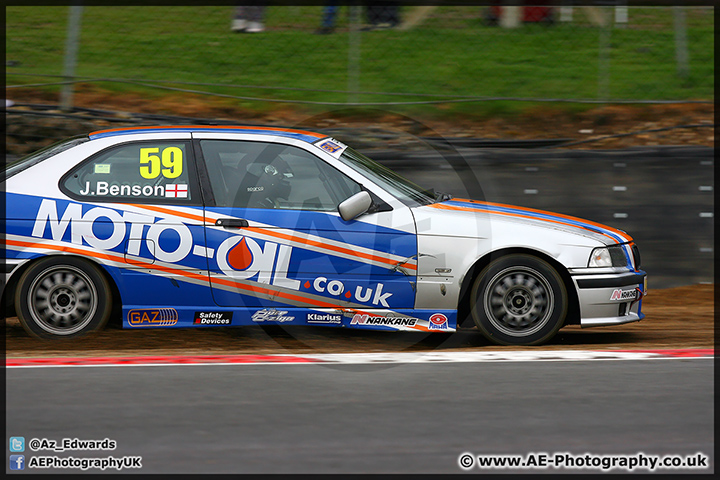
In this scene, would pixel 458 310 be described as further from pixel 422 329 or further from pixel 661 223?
pixel 661 223

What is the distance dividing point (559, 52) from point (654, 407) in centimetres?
667

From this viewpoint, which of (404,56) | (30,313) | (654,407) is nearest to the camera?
(654,407)

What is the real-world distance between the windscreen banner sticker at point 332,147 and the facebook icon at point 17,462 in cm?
328

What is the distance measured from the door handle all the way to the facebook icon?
8.08 ft

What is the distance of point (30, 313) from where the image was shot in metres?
6.14

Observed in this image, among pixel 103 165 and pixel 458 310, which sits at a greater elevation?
pixel 103 165

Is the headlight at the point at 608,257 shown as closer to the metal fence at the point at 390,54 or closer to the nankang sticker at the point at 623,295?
the nankang sticker at the point at 623,295

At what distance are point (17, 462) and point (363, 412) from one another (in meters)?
1.79

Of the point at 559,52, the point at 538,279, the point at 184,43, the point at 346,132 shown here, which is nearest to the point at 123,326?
the point at 538,279

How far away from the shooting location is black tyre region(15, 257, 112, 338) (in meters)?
6.12

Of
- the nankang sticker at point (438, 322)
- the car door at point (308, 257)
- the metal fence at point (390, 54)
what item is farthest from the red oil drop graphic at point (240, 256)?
the metal fence at point (390, 54)

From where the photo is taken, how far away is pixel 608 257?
6.26m

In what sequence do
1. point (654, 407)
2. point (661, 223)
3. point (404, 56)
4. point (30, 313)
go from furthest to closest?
point (404, 56) < point (661, 223) < point (30, 313) < point (654, 407)

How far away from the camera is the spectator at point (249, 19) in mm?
10430
